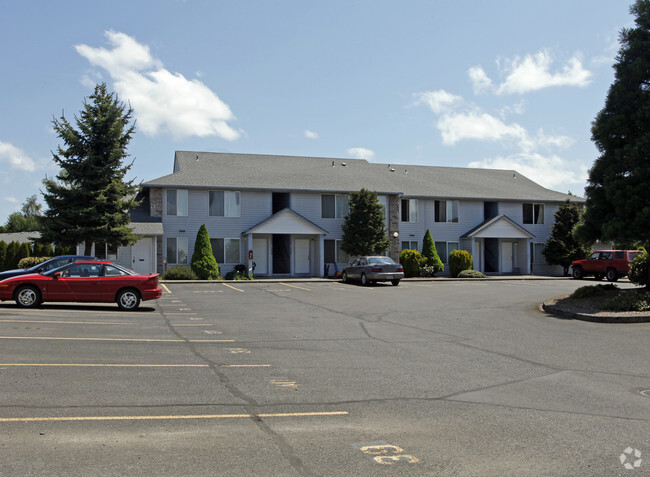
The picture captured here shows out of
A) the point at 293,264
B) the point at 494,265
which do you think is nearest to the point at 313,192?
the point at 293,264

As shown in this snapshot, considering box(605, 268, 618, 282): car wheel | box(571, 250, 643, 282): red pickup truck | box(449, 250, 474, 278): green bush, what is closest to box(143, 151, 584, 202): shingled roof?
box(449, 250, 474, 278): green bush

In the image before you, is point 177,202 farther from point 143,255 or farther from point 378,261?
point 378,261

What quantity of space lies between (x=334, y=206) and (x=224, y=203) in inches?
285

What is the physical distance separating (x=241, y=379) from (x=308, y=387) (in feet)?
3.36

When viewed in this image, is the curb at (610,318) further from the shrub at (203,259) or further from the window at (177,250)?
the window at (177,250)

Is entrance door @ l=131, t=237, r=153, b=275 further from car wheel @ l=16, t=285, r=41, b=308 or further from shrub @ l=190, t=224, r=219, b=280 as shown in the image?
car wheel @ l=16, t=285, r=41, b=308

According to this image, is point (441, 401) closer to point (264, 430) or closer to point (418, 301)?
point (264, 430)

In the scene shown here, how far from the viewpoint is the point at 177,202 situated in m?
33.8

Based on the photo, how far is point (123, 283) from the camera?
54.3ft

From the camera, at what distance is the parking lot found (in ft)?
15.9

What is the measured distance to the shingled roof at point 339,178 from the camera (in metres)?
35.4

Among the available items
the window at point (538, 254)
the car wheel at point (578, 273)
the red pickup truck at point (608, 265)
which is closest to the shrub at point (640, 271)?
the red pickup truck at point (608, 265)

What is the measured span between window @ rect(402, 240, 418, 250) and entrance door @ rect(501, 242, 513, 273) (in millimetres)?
7239

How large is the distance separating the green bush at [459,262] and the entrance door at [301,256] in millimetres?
9650
